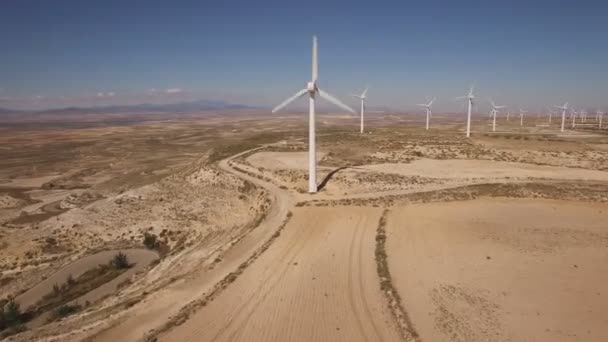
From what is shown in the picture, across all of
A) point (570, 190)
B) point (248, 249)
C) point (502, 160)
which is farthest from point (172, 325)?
point (502, 160)

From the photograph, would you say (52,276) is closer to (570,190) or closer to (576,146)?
(570,190)

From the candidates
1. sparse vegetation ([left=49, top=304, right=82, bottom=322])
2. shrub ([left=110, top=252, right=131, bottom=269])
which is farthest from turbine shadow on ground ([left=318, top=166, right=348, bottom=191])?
sparse vegetation ([left=49, top=304, right=82, bottom=322])

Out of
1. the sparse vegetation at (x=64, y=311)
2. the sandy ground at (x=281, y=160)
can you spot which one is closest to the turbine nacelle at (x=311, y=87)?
the sandy ground at (x=281, y=160)

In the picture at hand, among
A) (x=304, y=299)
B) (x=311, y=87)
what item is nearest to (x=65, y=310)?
(x=304, y=299)

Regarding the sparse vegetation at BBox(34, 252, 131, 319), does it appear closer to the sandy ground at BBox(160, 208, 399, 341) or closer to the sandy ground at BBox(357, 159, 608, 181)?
the sandy ground at BBox(160, 208, 399, 341)

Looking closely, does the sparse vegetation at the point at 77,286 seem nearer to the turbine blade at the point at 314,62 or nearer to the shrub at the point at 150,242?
the shrub at the point at 150,242

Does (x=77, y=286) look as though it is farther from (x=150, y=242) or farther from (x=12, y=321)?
(x=150, y=242)
